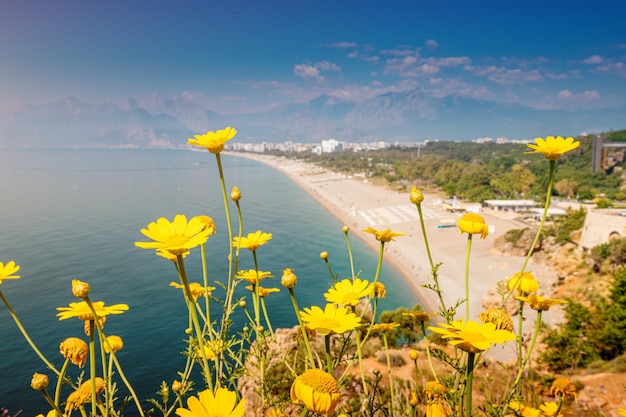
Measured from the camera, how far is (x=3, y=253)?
34188 mm

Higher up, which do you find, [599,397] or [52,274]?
[599,397]

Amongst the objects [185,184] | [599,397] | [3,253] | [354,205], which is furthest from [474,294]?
[185,184]

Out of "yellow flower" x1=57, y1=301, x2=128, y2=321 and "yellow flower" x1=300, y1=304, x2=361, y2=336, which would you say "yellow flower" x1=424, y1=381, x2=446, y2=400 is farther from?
"yellow flower" x1=57, y1=301, x2=128, y2=321

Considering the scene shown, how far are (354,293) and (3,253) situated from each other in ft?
142

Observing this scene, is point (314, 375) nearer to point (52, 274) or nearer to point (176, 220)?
point (176, 220)

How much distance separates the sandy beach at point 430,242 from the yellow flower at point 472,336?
9.10 m

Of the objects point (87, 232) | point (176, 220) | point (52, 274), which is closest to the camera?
point (176, 220)

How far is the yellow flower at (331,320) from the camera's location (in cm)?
140

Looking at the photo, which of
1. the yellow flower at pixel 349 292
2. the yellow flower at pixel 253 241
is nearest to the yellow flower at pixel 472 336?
the yellow flower at pixel 349 292

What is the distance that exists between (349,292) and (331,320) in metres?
0.33

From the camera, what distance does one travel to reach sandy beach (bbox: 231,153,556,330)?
89.1 ft

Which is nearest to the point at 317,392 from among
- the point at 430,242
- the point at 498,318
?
the point at 498,318

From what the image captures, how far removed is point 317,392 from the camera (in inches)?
45.6

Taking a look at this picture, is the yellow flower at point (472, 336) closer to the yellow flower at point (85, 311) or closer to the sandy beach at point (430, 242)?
the yellow flower at point (85, 311)
